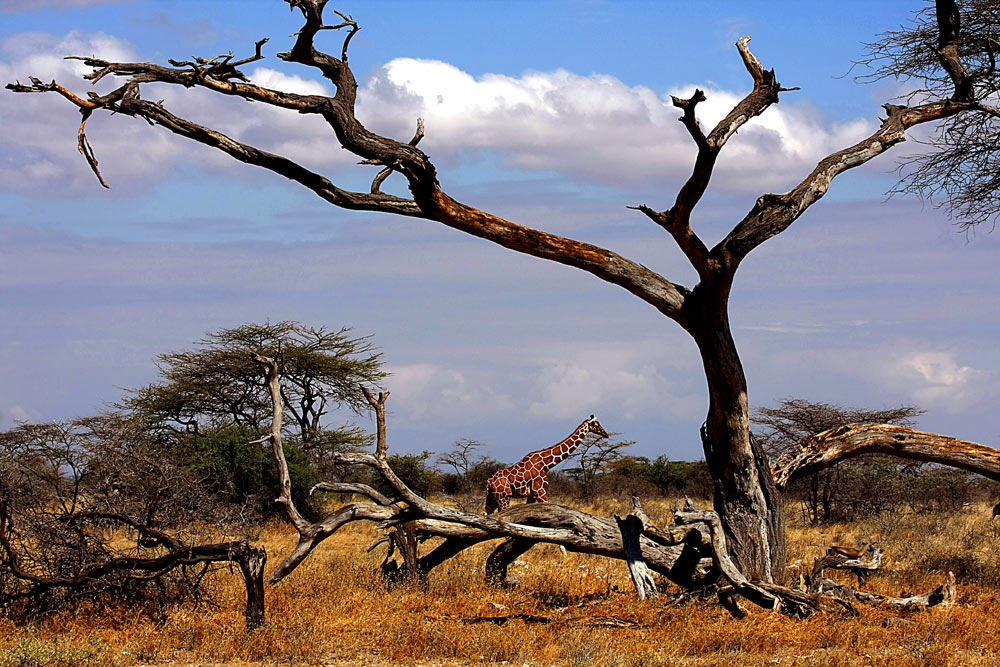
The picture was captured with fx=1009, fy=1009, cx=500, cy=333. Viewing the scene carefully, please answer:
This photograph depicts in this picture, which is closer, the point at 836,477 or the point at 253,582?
the point at 253,582

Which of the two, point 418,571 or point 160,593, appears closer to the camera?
point 160,593

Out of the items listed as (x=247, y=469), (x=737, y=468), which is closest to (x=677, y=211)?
(x=737, y=468)

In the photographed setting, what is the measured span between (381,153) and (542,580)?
4716 millimetres

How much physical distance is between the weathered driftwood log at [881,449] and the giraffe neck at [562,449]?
2.17m

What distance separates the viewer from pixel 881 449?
10.1 meters

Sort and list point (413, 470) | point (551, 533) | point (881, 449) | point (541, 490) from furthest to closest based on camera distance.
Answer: point (413, 470) < point (541, 490) < point (881, 449) < point (551, 533)

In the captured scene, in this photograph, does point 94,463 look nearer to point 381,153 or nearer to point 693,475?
point 381,153

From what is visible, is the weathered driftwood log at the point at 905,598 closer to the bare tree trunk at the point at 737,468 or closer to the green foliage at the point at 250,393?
the bare tree trunk at the point at 737,468

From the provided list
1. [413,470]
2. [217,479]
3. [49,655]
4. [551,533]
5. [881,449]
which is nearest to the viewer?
[49,655]

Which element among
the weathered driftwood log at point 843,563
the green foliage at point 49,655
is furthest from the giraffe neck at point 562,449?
the green foliage at point 49,655

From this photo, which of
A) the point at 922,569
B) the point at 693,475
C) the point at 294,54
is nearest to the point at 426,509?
the point at 294,54

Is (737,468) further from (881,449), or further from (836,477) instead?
(836,477)

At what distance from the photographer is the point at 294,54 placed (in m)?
8.95

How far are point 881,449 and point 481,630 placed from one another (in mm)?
4735
